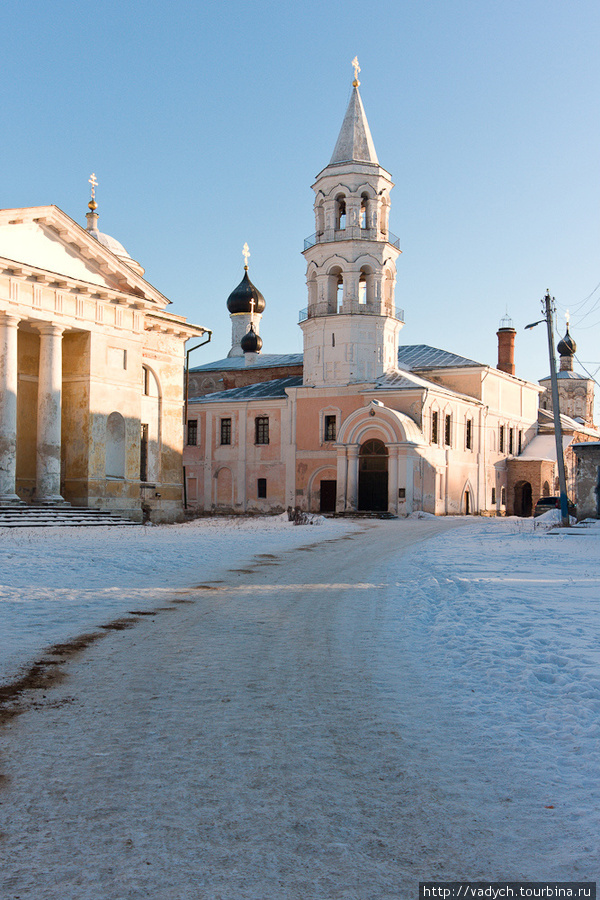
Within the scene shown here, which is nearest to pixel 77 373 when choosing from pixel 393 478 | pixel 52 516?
pixel 52 516

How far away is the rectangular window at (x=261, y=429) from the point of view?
1866 inches

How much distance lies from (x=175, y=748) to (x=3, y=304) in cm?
2292

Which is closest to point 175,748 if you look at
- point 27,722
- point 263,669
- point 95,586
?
point 27,722

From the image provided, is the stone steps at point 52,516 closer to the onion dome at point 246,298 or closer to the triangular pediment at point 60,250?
the triangular pediment at point 60,250

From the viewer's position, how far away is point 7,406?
983 inches

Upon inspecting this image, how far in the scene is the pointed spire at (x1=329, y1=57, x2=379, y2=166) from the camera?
44.2 metres

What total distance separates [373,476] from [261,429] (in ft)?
28.4

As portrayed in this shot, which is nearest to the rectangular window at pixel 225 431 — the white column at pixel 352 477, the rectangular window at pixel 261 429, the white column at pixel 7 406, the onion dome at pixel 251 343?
the rectangular window at pixel 261 429

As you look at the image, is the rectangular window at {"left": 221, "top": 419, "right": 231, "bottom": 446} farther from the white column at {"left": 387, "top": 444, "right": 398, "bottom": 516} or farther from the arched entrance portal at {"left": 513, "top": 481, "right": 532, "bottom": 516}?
the arched entrance portal at {"left": 513, "top": 481, "right": 532, "bottom": 516}

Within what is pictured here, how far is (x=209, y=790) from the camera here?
3840 mm

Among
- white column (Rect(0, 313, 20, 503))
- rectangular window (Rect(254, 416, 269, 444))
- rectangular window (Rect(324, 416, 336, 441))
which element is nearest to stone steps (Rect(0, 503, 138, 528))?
white column (Rect(0, 313, 20, 503))

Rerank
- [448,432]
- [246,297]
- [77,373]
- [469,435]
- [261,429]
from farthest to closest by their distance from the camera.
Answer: [246,297]
[469,435]
[261,429]
[448,432]
[77,373]

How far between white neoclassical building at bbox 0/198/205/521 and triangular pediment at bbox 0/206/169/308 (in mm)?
36

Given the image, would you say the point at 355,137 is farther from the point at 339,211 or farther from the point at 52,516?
the point at 52,516
